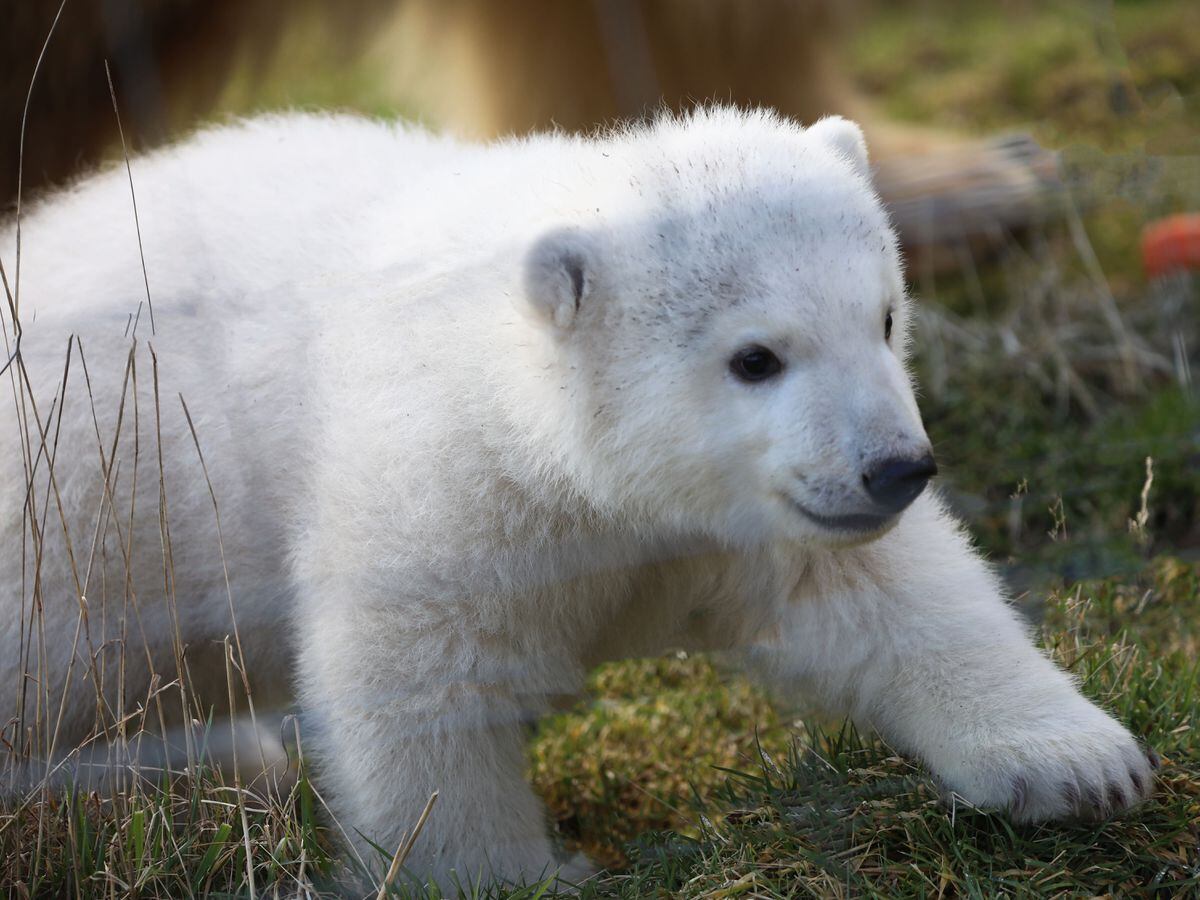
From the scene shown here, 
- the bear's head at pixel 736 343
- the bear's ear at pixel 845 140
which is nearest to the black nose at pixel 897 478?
the bear's head at pixel 736 343

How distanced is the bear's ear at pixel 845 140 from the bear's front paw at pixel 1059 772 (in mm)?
1095

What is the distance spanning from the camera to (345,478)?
2625 millimetres

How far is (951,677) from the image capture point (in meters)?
2.53

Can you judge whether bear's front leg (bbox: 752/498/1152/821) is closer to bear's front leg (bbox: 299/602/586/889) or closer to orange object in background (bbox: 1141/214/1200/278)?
bear's front leg (bbox: 299/602/586/889)

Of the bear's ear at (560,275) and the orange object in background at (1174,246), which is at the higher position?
the bear's ear at (560,275)

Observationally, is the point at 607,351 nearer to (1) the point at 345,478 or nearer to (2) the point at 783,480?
(2) the point at 783,480

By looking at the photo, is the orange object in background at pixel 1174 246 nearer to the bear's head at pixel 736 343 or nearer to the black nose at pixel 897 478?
the bear's head at pixel 736 343

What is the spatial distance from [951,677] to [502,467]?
35.7 inches

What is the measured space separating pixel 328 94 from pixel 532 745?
14.4ft

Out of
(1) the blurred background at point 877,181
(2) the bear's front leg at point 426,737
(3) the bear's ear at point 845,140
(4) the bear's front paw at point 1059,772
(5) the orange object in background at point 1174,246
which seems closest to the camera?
(4) the bear's front paw at point 1059,772

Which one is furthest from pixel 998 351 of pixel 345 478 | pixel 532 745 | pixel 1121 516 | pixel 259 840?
pixel 259 840

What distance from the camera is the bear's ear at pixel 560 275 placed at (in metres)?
2.32

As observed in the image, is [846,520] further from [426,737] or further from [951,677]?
[426,737]

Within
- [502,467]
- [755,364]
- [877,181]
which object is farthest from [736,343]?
[877,181]
